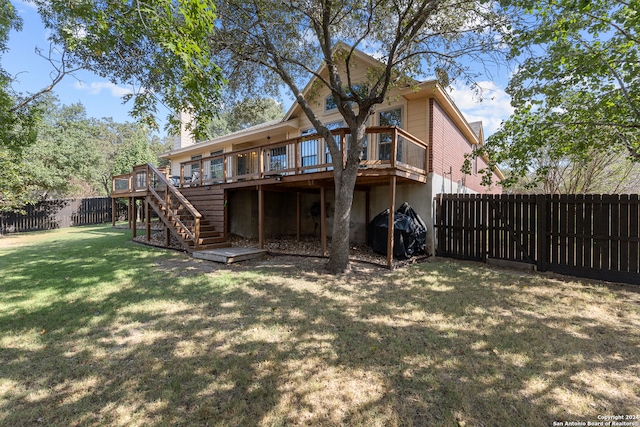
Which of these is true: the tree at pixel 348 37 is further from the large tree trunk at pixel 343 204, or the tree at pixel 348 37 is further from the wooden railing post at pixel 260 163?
the wooden railing post at pixel 260 163

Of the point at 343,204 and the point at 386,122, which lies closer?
the point at 343,204

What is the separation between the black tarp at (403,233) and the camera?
24.8 ft

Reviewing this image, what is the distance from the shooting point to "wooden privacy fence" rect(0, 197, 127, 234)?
51.7ft

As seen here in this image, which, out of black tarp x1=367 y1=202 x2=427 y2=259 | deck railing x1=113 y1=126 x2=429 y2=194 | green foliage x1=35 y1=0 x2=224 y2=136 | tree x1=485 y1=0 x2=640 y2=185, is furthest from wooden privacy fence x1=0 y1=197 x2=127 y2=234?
tree x1=485 y1=0 x2=640 y2=185

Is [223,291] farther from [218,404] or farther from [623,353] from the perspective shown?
[623,353]

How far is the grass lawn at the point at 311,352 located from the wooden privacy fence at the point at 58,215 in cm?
1482

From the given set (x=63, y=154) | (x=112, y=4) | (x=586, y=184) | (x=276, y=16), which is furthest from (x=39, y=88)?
(x=586, y=184)

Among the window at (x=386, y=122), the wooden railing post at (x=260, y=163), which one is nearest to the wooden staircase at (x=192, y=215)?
the wooden railing post at (x=260, y=163)

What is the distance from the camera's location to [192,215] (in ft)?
30.9

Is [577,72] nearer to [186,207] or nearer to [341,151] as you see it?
[341,151]

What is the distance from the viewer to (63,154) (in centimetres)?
1830

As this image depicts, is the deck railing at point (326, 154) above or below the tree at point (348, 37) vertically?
below

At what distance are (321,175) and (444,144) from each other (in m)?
5.06

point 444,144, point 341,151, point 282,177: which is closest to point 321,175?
point 341,151
